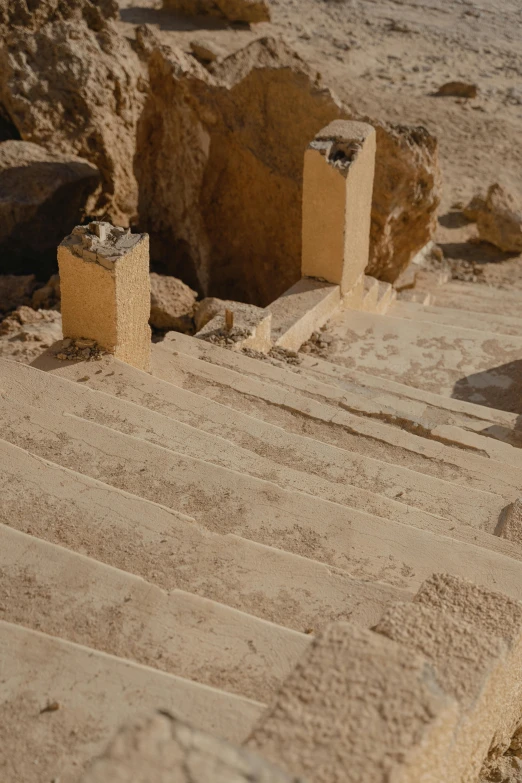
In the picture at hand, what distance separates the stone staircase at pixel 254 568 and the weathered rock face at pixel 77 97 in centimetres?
430

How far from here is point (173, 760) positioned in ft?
6.25

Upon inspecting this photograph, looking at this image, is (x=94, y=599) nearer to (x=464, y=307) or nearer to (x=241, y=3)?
(x=464, y=307)

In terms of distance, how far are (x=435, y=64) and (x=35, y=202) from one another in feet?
37.5

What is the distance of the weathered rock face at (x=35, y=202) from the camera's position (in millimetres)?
8750

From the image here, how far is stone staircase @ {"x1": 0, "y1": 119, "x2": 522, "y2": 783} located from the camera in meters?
2.42

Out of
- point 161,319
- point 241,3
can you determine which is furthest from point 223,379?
point 241,3

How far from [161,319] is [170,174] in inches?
85.2

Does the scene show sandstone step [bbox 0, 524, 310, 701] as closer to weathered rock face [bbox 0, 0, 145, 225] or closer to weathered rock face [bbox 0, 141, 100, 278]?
weathered rock face [bbox 0, 141, 100, 278]

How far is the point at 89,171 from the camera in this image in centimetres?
922

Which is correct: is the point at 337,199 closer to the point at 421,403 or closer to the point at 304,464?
the point at 421,403

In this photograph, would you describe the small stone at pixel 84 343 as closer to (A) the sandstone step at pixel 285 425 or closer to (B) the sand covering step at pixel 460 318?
(A) the sandstone step at pixel 285 425

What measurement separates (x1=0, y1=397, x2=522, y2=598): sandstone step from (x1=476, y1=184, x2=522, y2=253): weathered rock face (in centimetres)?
808

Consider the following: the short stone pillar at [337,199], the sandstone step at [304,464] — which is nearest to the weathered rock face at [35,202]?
the short stone pillar at [337,199]

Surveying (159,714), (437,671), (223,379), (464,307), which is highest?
(159,714)
